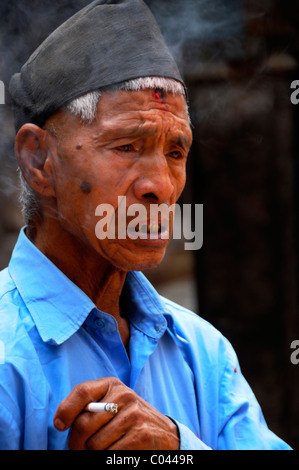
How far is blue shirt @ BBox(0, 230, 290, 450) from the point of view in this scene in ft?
5.58

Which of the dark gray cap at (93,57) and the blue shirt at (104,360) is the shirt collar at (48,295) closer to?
the blue shirt at (104,360)

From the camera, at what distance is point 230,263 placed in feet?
14.8

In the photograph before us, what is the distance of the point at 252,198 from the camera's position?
445 centimetres

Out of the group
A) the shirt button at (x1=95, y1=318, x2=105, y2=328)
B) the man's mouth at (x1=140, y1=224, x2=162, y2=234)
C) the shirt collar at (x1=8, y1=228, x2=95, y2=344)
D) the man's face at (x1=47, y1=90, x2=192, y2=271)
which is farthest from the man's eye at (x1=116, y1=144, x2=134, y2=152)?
the shirt button at (x1=95, y1=318, x2=105, y2=328)

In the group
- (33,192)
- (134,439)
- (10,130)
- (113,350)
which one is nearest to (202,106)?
(10,130)

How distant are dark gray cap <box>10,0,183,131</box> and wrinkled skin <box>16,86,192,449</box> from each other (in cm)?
6

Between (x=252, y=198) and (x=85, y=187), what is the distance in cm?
269

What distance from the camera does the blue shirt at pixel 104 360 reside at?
1700mm

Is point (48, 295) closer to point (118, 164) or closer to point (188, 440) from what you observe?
point (118, 164)

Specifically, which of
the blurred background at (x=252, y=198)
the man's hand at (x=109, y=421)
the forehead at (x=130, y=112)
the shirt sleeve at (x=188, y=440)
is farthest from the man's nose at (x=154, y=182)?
the blurred background at (x=252, y=198)

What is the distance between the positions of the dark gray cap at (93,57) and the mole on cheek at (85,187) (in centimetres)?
26

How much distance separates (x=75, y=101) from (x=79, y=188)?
27cm

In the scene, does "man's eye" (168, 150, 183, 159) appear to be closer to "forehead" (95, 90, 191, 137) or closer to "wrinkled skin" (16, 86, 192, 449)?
"wrinkled skin" (16, 86, 192, 449)

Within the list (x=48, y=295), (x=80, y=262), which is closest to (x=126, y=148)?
(x=80, y=262)
